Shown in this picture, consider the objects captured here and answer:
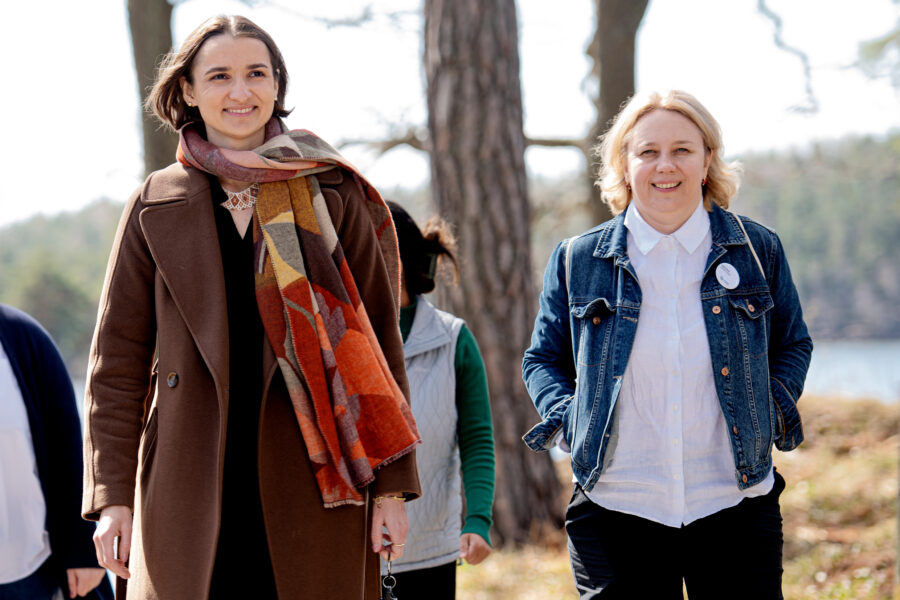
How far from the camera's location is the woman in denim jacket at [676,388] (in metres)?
2.54

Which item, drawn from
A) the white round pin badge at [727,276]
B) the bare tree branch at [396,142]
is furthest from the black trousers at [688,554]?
the bare tree branch at [396,142]

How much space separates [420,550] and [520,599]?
234 cm

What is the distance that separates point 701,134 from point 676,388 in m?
0.78

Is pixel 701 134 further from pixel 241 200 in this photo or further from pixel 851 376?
pixel 851 376

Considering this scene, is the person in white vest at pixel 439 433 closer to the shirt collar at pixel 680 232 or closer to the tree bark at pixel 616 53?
the shirt collar at pixel 680 232

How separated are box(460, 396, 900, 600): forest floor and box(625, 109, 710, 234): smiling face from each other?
108 inches

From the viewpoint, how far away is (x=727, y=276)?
8.57 ft

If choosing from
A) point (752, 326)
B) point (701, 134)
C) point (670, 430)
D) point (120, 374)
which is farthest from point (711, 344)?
point (120, 374)

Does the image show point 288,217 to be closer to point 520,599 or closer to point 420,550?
point 420,550

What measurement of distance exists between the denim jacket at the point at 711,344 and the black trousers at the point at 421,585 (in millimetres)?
554

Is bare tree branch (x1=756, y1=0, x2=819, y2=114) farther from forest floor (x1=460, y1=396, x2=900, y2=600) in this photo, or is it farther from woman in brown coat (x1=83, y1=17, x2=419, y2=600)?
woman in brown coat (x1=83, y1=17, x2=419, y2=600)

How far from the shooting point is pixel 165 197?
2.23 meters

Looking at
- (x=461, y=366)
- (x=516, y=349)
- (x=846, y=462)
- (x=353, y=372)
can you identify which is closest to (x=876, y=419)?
(x=846, y=462)

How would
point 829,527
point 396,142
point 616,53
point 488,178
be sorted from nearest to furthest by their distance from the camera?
point 488,178
point 829,527
point 616,53
point 396,142
